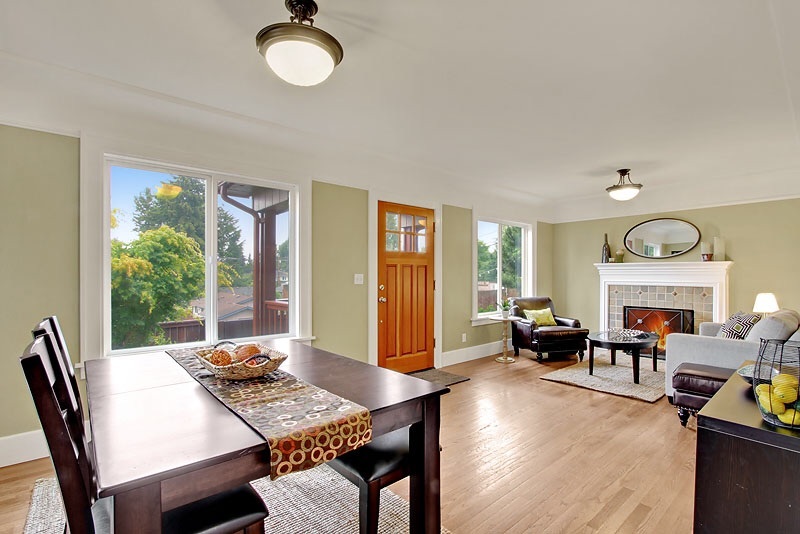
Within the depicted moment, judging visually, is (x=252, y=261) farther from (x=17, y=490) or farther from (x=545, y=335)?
(x=545, y=335)

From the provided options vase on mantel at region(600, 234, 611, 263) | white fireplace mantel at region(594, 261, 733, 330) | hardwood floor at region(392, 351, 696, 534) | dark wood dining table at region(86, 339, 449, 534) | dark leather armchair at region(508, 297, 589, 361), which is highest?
vase on mantel at region(600, 234, 611, 263)

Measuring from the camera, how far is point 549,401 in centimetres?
368

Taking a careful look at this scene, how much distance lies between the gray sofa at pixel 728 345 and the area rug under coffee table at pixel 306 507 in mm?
2752

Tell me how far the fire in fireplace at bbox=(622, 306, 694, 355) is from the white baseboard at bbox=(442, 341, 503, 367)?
2014 mm

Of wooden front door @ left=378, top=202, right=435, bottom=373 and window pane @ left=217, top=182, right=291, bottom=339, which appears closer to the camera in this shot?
window pane @ left=217, top=182, right=291, bottom=339

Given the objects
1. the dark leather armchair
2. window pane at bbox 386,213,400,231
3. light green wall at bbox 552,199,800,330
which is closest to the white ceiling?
window pane at bbox 386,213,400,231

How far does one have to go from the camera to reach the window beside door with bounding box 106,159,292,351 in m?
2.96

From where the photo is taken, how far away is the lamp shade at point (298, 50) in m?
1.74

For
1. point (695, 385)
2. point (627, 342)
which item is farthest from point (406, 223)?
point (695, 385)

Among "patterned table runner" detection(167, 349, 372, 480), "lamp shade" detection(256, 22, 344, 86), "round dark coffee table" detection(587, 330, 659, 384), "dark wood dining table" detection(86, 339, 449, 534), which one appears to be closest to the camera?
"dark wood dining table" detection(86, 339, 449, 534)

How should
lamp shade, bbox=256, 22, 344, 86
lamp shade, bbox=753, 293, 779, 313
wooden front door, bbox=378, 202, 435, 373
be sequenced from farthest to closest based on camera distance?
wooden front door, bbox=378, 202, 435, 373, lamp shade, bbox=753, 293, 779, 313, lamp shade, bbox=256, 22, 344, 86

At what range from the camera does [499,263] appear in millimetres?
6055

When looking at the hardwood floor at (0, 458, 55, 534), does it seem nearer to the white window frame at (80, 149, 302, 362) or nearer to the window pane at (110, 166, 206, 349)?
the white window frame at (80, 149, 302, 362)

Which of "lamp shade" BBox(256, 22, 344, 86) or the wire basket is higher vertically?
A: "lamp shade" BBox(256, 22, 344, 86)
